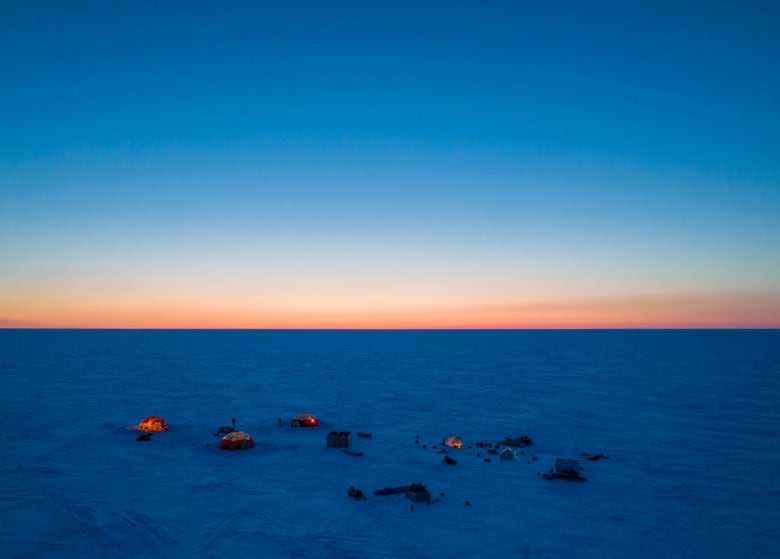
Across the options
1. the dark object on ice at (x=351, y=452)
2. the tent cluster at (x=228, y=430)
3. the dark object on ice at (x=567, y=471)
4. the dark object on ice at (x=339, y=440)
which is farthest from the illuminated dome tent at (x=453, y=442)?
the tent cluster at (x=228, y=430)

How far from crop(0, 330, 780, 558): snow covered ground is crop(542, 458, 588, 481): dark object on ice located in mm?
1127

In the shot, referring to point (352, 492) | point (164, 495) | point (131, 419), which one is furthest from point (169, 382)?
point (352, 492)

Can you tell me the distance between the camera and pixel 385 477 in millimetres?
34625

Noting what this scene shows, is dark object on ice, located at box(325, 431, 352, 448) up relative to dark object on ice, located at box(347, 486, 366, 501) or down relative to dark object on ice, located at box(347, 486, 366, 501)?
up

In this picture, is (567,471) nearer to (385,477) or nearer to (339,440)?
(385,477)

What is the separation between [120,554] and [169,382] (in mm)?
66364

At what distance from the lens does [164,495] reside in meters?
30.9

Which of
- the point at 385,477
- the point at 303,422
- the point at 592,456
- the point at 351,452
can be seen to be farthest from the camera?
the point at 303,422

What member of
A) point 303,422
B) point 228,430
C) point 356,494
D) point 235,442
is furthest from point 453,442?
point 228,430

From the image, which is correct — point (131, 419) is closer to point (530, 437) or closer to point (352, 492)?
point (352, 492)

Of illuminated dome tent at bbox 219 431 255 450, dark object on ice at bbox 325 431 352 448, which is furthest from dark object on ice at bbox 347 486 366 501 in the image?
illuminated dome tent at bbox 219 431 255 450

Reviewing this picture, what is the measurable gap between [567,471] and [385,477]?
12435mm

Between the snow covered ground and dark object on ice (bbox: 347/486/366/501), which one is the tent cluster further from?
dark object on ice (bbox: 347/486/366/501)

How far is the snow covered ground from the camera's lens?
25.3 m
